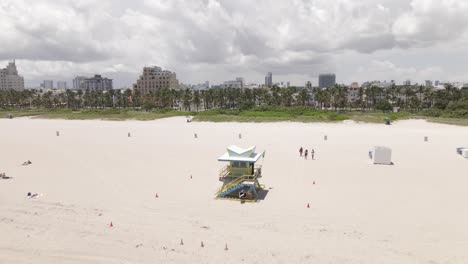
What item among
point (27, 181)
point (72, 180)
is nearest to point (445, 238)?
point (72, 180)

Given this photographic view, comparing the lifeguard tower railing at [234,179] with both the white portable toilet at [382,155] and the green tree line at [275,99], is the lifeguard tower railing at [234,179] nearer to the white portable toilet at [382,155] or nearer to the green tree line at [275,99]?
the white portable toilet at [382,155]

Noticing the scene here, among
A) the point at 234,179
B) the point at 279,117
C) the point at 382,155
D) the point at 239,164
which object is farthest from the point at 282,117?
the point at 234,179

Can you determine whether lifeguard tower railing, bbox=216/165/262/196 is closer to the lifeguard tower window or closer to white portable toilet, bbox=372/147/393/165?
the lifeguard tower window

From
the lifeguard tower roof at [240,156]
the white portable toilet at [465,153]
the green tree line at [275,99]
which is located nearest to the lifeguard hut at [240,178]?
the lifeguard tower roof at [240,156]

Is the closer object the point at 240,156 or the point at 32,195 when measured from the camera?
the point at 32,195

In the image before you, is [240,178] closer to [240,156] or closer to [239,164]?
[239,164]

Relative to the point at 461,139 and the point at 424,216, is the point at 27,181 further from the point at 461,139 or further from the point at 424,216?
the point at 461,139

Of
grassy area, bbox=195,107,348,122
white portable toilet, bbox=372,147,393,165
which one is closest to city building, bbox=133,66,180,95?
grassy area, bbox=195,107,348,122
